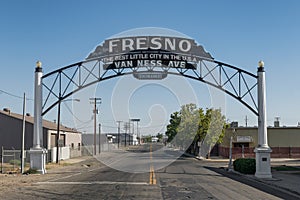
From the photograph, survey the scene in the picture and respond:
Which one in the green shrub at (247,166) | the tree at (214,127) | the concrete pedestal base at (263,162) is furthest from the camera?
the tree at (214,127)

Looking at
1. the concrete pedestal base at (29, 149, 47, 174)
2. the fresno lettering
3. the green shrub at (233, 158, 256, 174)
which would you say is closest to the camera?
the concrete pedestal base at (29, 149, 47, 174)

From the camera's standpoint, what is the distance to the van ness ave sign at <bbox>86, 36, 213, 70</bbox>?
29.8 meters

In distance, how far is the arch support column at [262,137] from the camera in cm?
2655

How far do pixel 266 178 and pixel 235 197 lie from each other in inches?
404

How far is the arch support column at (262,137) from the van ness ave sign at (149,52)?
4193 mm

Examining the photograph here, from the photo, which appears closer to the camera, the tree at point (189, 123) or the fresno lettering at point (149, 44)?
the fresno lettering at point (149, 44)

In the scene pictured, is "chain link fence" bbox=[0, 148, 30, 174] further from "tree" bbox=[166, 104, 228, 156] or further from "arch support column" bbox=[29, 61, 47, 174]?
"tree" bbox=[166, 104, 228, 156]

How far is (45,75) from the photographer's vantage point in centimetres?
2942

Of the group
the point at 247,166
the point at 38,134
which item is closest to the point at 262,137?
the point at 247,166

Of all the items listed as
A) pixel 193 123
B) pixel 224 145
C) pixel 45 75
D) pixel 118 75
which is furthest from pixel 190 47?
pixel 224 145

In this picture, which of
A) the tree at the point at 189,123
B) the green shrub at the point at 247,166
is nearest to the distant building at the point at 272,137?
the tree at the point at 189,123

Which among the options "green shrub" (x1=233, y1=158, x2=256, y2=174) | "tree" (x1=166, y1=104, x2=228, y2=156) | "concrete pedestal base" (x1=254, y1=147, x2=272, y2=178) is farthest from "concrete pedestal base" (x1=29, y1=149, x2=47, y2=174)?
"tree" (x1=166, y1=104, x2=228, y2=156)

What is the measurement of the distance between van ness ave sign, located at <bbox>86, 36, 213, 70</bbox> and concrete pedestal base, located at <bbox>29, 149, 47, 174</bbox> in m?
7.30

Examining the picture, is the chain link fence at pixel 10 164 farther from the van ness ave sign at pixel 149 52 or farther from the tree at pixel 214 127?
the tree at pixel 214 127
